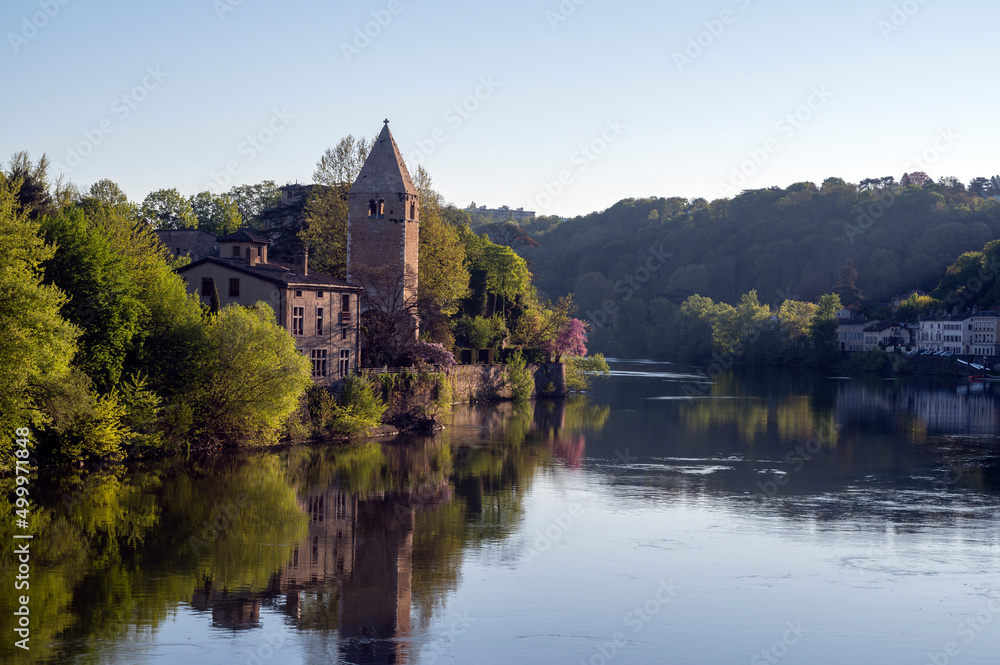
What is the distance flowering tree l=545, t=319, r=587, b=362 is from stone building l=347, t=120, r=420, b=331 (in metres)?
18.9

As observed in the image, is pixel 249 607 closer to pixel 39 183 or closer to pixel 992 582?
pixel 992 582

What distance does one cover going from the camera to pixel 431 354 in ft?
193

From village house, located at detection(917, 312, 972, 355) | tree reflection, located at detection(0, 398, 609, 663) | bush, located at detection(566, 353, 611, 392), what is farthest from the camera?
village house, located at detection(917, 312, 972, 355)

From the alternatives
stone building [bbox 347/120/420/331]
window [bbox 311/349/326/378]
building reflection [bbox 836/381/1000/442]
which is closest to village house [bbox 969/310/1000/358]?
building reflection [bbox 836/381/1000/442]

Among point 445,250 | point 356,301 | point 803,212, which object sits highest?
point 803,212

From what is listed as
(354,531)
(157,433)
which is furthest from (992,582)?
(157,433)

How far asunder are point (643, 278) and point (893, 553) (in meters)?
151

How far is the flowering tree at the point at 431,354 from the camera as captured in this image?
188ft

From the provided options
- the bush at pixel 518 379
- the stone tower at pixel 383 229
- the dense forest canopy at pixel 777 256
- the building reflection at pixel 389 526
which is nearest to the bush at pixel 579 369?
the bush at pixel 518 379

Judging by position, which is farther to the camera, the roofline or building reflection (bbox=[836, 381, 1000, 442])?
building reflection (bbox=[836, 381, 1000, 442])

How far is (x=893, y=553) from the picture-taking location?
1089 inches

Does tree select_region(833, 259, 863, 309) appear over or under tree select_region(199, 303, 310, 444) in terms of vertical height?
over

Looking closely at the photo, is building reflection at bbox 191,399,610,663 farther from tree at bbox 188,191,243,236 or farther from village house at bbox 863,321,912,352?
village house at bbox 863,321,912,352

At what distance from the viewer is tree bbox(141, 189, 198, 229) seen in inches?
3851
